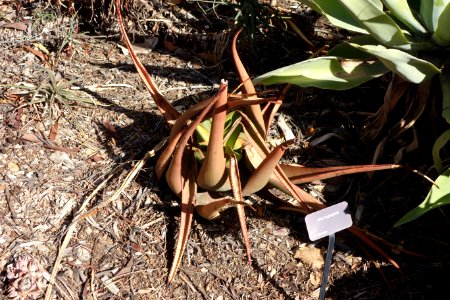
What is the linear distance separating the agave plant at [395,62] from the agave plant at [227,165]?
0.14 m

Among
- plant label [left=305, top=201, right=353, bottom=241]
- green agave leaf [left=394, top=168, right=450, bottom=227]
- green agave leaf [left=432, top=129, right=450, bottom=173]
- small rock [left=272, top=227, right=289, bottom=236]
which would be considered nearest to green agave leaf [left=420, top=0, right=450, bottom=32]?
green agave leaf [left=432, top=129, right=450, bottom=173]

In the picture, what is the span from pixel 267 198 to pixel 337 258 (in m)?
0.30

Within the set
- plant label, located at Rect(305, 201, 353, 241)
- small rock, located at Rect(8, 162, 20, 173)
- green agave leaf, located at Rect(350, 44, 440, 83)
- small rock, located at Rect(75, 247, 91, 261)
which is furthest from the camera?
small rock, located at Rect(8, 162, 20, 173)

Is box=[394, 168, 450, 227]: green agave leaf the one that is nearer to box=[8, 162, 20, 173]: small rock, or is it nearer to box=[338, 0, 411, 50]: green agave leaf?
box=[338, 0, 411, 50]: green agave leaf

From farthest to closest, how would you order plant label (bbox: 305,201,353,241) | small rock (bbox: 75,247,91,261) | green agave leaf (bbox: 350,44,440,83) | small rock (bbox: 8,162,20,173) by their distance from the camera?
small rock (bbox: 8,162,20,173) → small rock (bbox: 75,247,91,261) → green agave leaf (bbox: 350,44,440,83) → plant label (bbox: 305,201,353,241)

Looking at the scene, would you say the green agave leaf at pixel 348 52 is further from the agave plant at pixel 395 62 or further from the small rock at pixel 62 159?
the small rock at pixel 62 159

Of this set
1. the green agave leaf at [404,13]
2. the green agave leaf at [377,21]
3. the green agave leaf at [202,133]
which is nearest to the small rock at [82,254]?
the green agave leaf at [202,133]

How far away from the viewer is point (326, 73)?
1.91m

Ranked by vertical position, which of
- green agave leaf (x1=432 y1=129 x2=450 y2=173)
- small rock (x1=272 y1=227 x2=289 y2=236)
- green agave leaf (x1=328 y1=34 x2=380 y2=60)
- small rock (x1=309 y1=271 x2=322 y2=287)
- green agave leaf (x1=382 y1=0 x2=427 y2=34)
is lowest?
small rock (x1=309 y1=271 x2=322 y2=287)

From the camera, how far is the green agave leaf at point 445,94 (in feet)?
6.10

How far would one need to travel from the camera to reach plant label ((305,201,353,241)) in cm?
168

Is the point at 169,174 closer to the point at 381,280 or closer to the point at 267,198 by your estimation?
the point at 267,198

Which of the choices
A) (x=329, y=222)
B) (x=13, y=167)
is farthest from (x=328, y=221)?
(x=13, y=167)

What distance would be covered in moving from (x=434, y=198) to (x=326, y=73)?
19.2 inches
